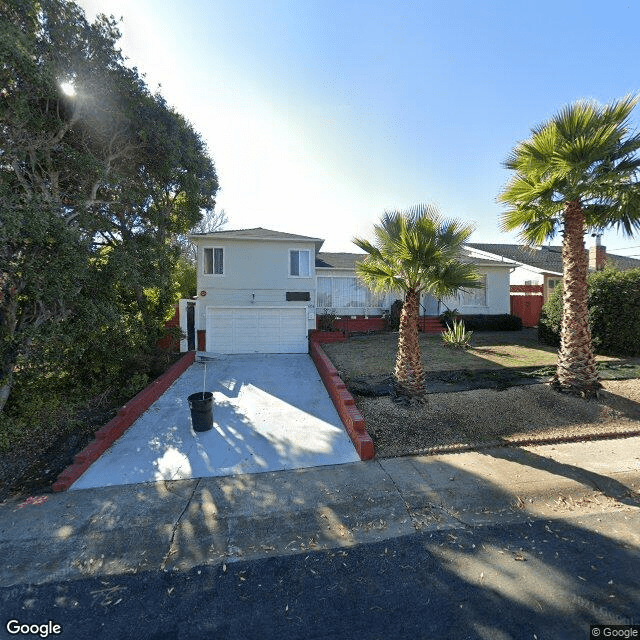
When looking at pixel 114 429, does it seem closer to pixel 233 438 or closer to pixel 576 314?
pixel 233 438

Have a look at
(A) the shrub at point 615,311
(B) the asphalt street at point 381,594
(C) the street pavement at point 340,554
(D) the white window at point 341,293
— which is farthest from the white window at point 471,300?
(B) the asphalt street at point 381,594

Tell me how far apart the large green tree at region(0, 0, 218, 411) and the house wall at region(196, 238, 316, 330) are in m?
4.69

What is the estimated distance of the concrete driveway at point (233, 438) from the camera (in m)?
4.98

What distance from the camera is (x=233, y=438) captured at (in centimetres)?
592

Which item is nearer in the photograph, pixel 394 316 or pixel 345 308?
pixel 394 316

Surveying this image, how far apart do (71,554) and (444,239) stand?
23.4ft

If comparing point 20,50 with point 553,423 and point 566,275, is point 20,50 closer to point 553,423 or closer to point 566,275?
point 566,275

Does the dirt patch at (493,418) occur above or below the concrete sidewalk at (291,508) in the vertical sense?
above

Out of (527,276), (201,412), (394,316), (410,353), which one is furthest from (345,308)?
(527,276)

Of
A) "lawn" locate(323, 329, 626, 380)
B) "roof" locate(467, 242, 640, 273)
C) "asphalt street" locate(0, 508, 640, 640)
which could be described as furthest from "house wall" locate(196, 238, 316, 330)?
"roof" locate(467, 242, 640, 273)

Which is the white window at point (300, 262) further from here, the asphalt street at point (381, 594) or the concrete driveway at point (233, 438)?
the asphalt street at point (381, 594)

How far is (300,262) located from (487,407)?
9.80 meters

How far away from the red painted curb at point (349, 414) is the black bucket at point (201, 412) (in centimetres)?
275

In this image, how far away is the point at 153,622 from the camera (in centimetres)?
254
